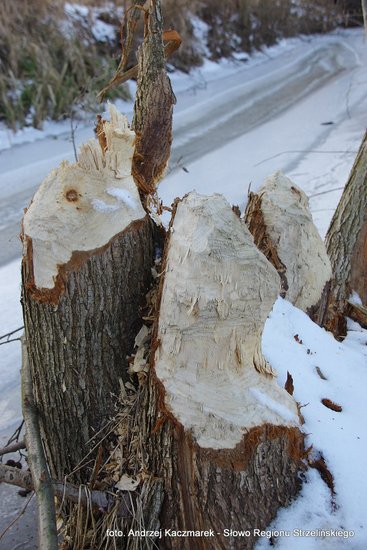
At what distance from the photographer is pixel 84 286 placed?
Answer: 1.60m

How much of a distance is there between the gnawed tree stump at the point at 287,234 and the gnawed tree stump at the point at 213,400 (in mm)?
746

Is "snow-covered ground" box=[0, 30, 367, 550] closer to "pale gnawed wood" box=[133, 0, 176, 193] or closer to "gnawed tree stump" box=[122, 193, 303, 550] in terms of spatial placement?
"gnawed tree stump" box=[122, 193, 303, 550]

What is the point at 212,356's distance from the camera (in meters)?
1.48

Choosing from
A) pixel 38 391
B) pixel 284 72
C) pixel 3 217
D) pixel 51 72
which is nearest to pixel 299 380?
pixel 38 391

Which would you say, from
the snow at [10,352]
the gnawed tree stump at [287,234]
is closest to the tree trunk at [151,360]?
the gnawed tree stump at [287,234]

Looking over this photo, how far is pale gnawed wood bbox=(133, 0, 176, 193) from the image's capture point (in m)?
1.93

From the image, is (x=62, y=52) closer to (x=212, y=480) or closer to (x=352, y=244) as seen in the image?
(x=352, y=244)

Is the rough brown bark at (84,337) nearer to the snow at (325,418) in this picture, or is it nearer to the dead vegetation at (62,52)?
the snow at (325,418)

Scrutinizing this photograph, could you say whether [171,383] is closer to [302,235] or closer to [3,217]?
[302,235]

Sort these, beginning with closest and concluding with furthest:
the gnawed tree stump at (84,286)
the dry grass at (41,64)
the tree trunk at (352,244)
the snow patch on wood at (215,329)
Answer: the snow patch on wood at (215,329) → the gnawed tree stump at (84,286) → the tree trunk at (352,244) → the dry grass at (41,64)

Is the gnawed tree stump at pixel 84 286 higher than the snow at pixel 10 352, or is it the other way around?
the gnawed tree stump at pixel 84 286

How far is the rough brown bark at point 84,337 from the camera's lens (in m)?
1.60

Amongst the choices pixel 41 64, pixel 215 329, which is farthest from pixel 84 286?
pixel 41 64

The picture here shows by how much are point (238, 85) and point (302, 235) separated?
8.77 meters
